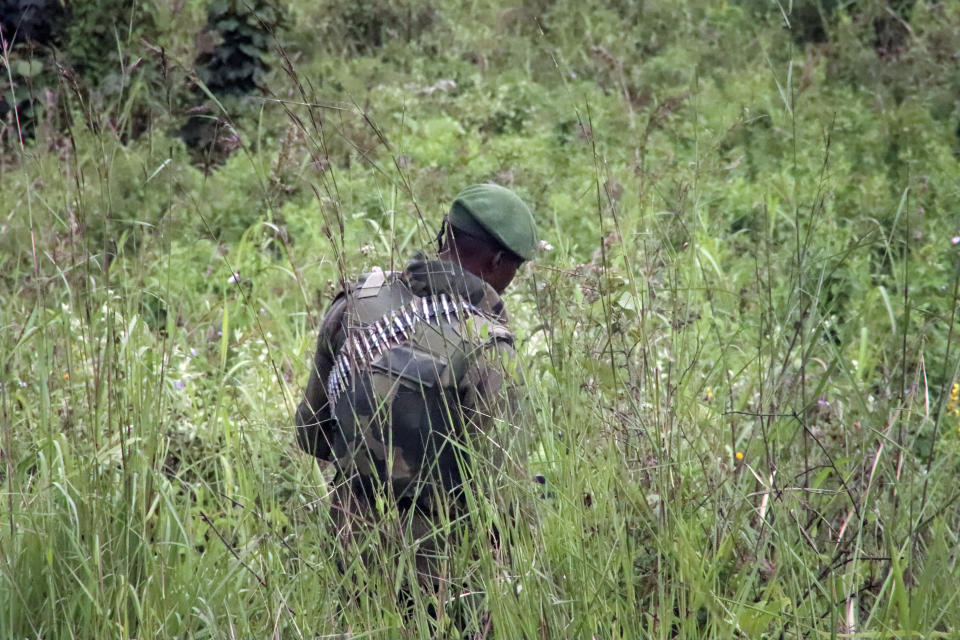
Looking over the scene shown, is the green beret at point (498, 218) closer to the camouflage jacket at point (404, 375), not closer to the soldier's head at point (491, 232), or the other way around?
the soldier's head at point (491, 232)

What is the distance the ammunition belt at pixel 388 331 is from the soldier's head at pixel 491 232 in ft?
0.47

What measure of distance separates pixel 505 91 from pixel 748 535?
7002mm

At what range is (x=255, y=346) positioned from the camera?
480cm

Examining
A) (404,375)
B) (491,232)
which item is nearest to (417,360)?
(404,375)

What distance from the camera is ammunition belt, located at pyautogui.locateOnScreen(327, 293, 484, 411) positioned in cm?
261

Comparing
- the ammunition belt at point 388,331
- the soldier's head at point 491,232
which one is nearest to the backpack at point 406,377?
the ammunition belt at point 388,331

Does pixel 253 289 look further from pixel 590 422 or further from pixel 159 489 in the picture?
pixel 590 422

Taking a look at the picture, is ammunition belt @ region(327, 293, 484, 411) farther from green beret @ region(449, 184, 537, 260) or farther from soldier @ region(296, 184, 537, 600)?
green beret @ region(449, 184, 537, 260)

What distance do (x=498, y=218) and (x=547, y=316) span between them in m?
0.51

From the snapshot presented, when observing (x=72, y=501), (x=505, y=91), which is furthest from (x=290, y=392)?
(x=505, y=91)

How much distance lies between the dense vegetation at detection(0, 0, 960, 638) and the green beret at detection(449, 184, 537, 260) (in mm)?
102

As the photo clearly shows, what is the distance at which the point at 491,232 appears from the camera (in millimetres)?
2732

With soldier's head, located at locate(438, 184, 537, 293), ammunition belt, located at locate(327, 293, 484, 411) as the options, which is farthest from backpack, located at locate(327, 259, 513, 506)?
soldier's head, located at locate(438, 184, 537, 293)

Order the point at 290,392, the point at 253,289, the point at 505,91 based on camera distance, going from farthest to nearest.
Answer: the point at 505,91, the point at 253,289, the point at 290,392
